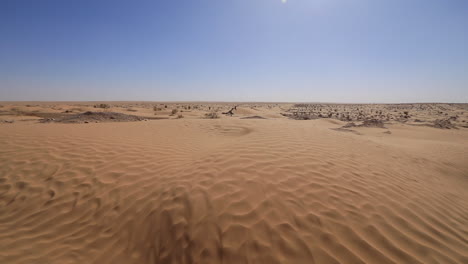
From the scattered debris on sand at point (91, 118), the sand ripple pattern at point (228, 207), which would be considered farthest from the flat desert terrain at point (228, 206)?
the scattered debris on sand at point (91, 118)

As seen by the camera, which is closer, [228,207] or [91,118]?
[228,207]

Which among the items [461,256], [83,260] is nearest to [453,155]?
[461,256]

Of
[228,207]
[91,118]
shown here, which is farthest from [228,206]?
[91,118]

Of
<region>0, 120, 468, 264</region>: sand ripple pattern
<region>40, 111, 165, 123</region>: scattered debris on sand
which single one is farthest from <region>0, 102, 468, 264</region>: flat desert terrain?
<region>40, 111, 165, 123</region>: scattered debris on sand

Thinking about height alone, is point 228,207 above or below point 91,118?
below

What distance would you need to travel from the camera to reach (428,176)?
15.5 ft

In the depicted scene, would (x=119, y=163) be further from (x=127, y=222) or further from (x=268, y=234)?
(x=268, y=234)

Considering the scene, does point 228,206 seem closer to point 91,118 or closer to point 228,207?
point 228,207

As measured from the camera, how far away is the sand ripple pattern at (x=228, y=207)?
7.98ft

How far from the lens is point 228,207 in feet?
9.57

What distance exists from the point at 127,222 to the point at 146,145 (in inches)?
130

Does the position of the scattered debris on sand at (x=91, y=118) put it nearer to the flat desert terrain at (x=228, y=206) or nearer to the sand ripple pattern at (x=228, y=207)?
the flat desert terrain at (x=228, y=206)

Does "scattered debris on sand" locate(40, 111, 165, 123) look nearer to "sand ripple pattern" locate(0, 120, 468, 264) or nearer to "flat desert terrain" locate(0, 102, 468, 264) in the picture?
"flat desert terrain" locate(0, 102, 468, 264)

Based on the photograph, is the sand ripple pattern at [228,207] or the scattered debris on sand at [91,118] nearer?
the sand ripple pattern at [228,207]
